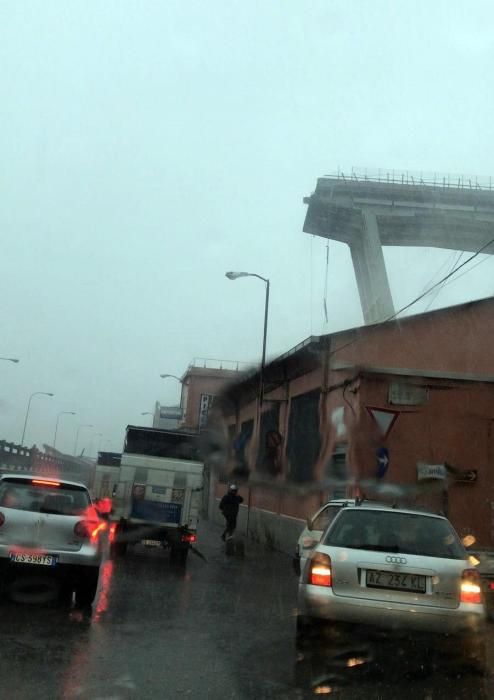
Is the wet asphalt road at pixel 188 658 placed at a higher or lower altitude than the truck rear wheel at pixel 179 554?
lower

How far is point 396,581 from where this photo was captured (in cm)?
638

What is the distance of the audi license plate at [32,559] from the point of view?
8266 millimetres

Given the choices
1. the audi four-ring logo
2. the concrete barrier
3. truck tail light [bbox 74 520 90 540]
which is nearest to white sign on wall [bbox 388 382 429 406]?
the concrete barrier

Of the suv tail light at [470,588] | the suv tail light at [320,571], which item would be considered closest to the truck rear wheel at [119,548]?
the suv tail light at [320,571]

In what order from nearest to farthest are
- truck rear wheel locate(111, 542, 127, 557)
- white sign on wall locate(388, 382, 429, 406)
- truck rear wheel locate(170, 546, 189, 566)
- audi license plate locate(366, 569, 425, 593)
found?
audi license plate locate(366, 569, 425, 593)
white sign on wall locate(388, 382, 429, 406)
truck rear wheel locate(170, 546, 189, 566)
truck rear wheel locate(111, 542, 127, 557)

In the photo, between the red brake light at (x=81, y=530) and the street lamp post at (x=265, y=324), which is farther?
the street lamp post at (x=265, y=324)

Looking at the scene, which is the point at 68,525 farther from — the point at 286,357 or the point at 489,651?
the point at 286,357

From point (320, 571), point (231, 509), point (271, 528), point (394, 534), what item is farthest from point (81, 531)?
point (271, 528)

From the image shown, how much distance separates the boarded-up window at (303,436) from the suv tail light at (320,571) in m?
12.0

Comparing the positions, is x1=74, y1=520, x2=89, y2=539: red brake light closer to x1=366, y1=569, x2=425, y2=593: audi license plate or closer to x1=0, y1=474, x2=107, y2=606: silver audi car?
x1=0, y1=474, x2=107, y2=606: silver audi car

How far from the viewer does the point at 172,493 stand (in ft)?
56.2

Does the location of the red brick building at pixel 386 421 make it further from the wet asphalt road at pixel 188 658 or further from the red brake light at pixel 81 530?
the red brake light at pixel 81 530

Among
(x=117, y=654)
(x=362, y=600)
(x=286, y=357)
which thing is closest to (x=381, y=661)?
(x=362, y=600)

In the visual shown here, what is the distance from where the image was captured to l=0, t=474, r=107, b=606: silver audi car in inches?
327
